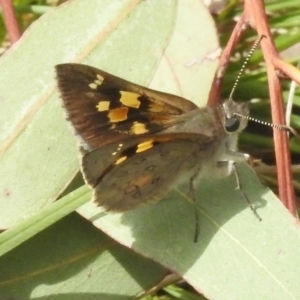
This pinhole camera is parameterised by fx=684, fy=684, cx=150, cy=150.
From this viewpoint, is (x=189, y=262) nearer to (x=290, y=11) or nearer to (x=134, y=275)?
(x=134, y=275)

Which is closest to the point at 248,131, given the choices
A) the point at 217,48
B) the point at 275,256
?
the point at 217,48

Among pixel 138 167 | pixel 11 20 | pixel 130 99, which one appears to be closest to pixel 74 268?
pixel 138 167

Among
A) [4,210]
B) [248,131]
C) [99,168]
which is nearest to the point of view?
[99,168]

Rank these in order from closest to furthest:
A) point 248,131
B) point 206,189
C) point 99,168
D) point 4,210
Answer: point 99,168, point 4,210, point 206,189, point 248,131

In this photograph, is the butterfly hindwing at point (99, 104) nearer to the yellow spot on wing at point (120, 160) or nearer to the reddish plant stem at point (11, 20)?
the yellow spot on wing at point (120, 160)

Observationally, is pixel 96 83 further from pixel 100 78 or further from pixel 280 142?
pixel 280 142

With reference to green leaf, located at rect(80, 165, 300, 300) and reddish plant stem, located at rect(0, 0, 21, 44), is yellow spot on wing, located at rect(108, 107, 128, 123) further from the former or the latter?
reddish plant stem, located at rect(0, 0, 21, 44)

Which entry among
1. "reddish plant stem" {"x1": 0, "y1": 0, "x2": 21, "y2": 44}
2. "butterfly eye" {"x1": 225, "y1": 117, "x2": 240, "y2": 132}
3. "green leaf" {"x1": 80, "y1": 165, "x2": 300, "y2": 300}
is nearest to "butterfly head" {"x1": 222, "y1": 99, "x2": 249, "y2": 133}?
"butterfly eye" {"x1": 225, "y1": 117, "x2": 240, "y2": 132}

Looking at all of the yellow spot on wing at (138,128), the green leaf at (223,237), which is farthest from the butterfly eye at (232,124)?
the yellow spot on wing at (138,128)
